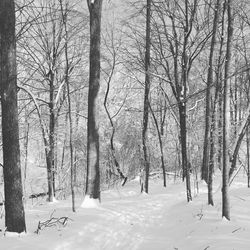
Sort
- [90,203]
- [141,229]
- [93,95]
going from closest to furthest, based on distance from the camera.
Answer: [141,229] → [90,203] → [93,95]

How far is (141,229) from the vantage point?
8.06 m

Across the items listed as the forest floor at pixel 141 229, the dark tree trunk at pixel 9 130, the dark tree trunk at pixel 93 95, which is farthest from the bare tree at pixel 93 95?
the dark tree trunk at pixel 9 130

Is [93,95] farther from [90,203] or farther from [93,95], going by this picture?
[90,203]

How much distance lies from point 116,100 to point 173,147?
8039mm

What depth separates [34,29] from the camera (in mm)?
15156

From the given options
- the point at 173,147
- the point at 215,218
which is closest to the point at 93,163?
the point at 215,218

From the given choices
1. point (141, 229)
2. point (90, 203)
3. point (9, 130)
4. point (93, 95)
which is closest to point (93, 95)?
point (93, 95)

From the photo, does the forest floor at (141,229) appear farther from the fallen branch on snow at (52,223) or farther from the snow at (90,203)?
the snow at (90,203)

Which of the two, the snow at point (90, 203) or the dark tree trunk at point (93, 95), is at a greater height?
the dark tree trunk at point (93, 95)

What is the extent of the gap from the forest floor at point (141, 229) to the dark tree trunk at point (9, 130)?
400mm

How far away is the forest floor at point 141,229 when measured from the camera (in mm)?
5855

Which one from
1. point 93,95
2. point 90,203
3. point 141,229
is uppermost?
point 93,95

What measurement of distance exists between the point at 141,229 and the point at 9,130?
372 centimetres

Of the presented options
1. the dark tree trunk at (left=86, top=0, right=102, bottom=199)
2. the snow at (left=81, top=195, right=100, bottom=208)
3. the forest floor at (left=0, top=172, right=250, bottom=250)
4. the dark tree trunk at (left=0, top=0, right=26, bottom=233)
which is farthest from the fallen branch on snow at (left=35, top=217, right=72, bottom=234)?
the dark tree trunk at (left=86, top=0, right=102, bottom=199)
